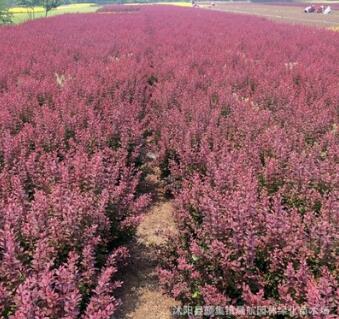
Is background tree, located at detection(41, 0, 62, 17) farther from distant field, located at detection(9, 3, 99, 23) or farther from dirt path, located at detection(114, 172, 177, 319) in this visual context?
dirt path, located at detection(114, 172, 177, 319)

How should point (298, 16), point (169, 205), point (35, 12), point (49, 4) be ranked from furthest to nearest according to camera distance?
point (35, 12)
point (49, 4)
point (298, 16)
point (169, 205)

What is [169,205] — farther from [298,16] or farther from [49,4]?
[49,4]

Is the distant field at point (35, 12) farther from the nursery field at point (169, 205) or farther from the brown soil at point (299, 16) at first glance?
the nursery field at point (169, 205)

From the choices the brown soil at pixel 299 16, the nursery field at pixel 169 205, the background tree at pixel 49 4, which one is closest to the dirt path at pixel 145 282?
the nursery field at pixel 169 205

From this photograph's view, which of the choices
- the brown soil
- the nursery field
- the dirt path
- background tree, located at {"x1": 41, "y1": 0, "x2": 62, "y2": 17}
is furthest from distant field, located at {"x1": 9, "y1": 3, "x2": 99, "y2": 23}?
the dirt path

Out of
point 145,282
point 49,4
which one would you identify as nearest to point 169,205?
point 145,282

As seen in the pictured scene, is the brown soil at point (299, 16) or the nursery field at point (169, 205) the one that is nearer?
the nursery field at point (169, 205)

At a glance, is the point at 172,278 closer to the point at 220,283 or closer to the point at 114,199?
the point at 220,283
